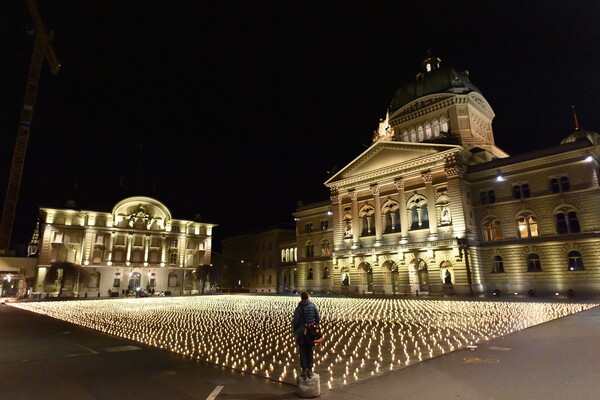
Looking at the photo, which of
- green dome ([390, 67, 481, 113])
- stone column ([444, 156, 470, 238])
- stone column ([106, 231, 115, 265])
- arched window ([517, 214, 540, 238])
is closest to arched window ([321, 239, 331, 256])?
stone column ([444, 156, 470, 238])

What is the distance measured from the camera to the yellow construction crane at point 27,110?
168ft

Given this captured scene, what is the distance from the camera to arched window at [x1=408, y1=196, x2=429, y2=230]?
46312mm

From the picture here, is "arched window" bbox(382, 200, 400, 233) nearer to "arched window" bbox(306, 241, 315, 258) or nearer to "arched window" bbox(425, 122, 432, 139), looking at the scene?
"arched window" bbox(425, 122, 432, 139)

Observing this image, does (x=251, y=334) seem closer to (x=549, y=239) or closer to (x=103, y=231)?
(x=549, y=239)

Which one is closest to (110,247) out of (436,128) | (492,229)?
(436,128)

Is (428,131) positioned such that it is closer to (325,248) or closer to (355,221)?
(355,221)

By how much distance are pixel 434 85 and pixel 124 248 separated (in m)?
60.4

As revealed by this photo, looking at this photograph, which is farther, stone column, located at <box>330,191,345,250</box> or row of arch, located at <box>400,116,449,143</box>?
row of arch, located at <box>400,116,449,143</box>

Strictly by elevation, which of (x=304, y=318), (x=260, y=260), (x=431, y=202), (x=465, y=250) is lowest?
(x=304, y=318)

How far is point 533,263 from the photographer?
37.9 metres

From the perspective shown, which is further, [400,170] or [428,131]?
[428,131]

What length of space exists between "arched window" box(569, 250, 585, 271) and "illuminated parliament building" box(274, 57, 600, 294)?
80mm

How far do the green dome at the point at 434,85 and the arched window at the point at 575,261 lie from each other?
95.8 feet

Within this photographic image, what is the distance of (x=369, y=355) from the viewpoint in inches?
430
